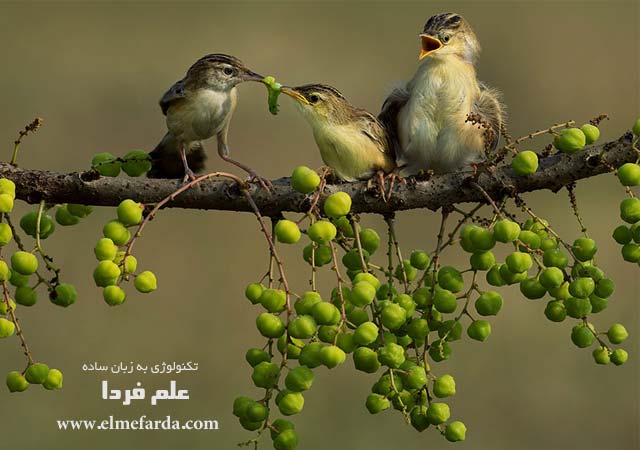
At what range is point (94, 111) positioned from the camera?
11.3m

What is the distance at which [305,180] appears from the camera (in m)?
2.26

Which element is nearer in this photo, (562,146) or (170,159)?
(562,146)

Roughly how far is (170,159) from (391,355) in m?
1.57

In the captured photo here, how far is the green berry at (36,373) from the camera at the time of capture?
243 centimetres

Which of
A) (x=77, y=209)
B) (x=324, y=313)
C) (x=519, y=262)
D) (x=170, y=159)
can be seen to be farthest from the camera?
(x=170, y=159)

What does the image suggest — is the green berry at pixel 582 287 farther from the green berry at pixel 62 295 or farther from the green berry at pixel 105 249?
the green berry at pixel 62 295

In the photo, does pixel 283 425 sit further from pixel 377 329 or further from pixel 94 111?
pixel 94 111

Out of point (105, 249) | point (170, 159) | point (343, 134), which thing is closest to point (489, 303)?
point (343, 134)

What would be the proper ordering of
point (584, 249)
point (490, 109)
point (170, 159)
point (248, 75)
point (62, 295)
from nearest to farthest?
1. point (584, 249)
2. point (62, 295)
3. point (490, 109)
4. point (170, 159)
5. point (248, 75)

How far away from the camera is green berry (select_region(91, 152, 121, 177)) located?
2707 millimetres

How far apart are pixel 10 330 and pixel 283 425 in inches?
25.5

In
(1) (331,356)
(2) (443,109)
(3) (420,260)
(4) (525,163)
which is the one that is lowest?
(1) (331,356)

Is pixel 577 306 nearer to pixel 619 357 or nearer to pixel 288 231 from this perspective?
pixel 619 357

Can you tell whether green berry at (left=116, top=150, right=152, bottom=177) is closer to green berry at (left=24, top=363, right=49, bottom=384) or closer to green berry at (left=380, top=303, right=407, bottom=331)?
green berry at (left=24, top=363, right=49, bottom=384)
